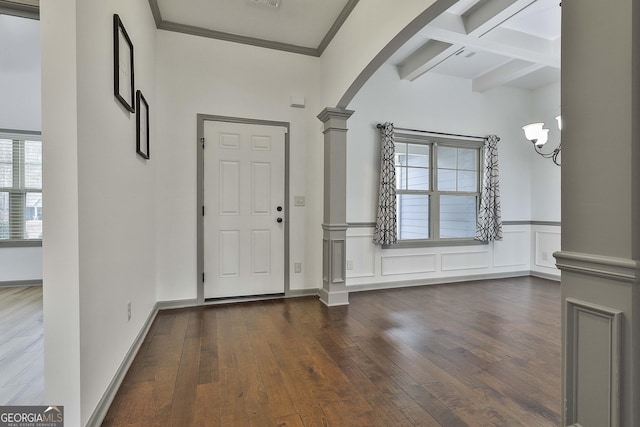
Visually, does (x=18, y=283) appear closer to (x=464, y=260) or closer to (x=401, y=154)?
(x=401, y=154)

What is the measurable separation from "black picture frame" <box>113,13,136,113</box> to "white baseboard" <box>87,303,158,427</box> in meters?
1.62

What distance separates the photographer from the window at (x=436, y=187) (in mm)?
4336

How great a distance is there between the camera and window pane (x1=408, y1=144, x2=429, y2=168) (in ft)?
14.3

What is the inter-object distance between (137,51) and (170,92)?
0.83 m

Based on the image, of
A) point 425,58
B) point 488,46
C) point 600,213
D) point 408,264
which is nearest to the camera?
point 600,213

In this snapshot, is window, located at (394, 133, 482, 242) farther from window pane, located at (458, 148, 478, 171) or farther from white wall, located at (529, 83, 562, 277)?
white wall, located at (529, 83, 562, 277)

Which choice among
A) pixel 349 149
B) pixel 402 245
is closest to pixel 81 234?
pixel 349 149

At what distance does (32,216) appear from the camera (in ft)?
13.9

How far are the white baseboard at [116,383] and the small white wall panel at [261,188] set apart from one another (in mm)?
1536

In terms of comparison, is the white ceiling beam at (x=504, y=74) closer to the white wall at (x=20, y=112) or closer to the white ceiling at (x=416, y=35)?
the white ceiling at (x=416, y=35)

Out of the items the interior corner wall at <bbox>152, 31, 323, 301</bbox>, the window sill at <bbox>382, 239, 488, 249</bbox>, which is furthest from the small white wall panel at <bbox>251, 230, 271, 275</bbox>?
the window sill at <bbox>382, 239, 488, 249</bbox>

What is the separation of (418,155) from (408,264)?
1549mm

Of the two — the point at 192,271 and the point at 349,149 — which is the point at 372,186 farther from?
the point at 192,271

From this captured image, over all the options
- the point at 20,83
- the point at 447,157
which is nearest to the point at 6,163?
the point at 20,83
